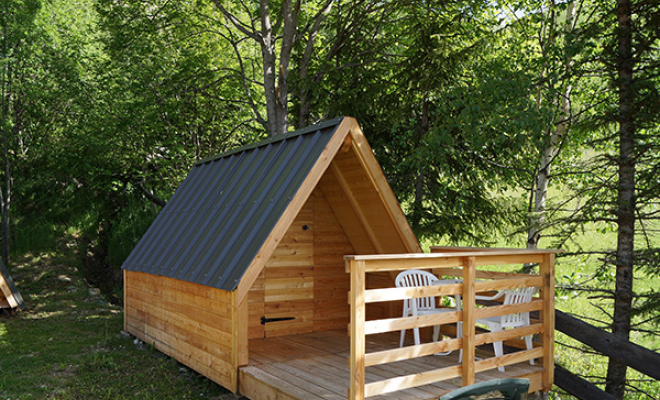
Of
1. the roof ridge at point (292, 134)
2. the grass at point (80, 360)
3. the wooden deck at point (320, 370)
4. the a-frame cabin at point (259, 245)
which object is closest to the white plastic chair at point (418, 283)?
the a-frame cabin at point (259, 245)

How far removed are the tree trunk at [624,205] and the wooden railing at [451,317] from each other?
1.23m

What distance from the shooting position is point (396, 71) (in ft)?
38.5

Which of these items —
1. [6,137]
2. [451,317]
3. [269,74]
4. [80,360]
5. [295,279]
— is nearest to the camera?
[451,317]

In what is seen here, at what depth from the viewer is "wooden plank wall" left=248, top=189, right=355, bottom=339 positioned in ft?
23.5

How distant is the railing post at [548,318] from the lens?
5.57 metres

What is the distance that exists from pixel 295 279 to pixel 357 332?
10.9 ft

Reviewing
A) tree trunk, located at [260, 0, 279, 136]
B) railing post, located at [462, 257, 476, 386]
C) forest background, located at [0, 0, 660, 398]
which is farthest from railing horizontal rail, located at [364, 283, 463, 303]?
tree trunk, located at [260, 0, 279, 136]

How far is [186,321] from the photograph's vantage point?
6.45 metres

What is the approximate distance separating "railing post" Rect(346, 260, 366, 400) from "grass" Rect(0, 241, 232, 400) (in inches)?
87.3

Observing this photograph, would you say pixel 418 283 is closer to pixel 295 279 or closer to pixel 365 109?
pixel 295 279

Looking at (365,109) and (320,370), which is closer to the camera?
(320,370)

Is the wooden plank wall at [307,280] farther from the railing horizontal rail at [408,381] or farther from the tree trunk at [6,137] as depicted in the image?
the tree trunk at [6,137]

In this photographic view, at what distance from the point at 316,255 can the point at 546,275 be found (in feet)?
10.2

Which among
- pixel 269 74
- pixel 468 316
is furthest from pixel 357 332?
pixel 269 74
